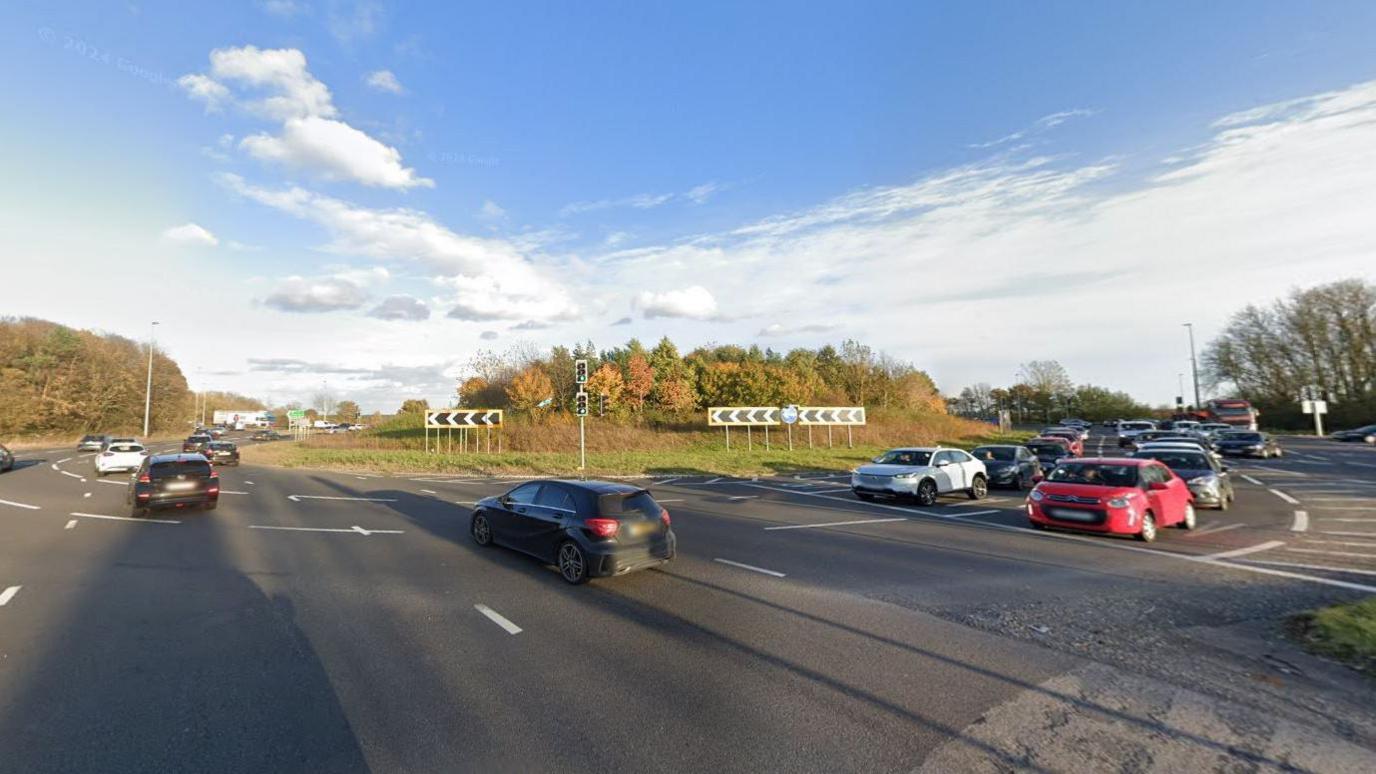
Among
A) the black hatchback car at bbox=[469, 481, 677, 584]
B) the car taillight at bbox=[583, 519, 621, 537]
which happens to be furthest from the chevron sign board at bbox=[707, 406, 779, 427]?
the car taillight at bbox=[583, 519, 621, 537]

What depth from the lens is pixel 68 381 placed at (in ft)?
195

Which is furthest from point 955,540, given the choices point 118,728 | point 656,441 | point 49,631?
point 656,441

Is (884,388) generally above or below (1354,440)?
above

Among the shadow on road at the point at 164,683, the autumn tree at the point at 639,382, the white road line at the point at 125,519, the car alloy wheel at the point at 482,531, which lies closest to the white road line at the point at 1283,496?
the car alloy wheel at the point at 482,531

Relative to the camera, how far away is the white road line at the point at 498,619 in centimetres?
595

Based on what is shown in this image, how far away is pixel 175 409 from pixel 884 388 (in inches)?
3569

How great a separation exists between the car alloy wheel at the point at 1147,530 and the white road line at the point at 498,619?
11543 mm

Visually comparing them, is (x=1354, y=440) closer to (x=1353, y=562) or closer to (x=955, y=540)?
(x=1353, y=562)

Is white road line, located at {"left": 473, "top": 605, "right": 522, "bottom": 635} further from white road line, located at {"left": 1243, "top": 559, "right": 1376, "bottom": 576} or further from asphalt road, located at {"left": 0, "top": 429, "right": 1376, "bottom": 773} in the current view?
white road line, located at {"left": 1243, "top": 559, "right": 1376, "bottom": 576}

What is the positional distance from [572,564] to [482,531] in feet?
9.64

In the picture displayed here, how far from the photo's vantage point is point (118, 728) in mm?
3947

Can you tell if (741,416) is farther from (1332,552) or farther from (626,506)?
(626,506)

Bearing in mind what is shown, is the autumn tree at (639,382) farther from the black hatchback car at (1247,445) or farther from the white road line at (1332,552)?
the white road line at (1332,552)

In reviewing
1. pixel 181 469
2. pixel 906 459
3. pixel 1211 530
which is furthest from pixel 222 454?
pixel 1211 530
